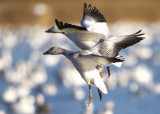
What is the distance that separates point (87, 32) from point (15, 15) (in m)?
13.7

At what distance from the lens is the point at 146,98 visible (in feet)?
→ 24.1

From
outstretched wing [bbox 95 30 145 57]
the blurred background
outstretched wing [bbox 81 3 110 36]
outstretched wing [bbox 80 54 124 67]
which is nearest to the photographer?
outstretched wing [bbox 80 54 124 67]

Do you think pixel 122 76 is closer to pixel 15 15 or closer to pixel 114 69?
pixel 114 69

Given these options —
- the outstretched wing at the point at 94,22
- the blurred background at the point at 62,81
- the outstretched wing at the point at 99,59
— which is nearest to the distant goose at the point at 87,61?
the outstretched wing at the point at 99,59

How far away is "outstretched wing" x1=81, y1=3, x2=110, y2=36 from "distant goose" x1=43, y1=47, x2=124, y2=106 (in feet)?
1.21

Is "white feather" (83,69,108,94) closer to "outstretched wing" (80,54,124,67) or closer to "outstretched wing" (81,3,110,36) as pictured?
"outstretched wing" (80,54,124,67)

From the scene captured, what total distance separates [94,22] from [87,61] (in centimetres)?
60

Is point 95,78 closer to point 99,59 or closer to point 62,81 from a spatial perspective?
point 99,59

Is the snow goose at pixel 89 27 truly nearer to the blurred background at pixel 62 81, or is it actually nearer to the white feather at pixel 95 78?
the white feather at pixel 95 78

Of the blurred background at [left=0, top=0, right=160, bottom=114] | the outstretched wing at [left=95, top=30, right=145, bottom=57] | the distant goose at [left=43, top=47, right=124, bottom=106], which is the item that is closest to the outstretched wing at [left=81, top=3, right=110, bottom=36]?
the outstretched wing at [left=95, top=30, right=145, bottom=57]

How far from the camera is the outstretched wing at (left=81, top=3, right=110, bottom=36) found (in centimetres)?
449

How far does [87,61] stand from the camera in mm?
4055

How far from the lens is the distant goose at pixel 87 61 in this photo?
397 cm

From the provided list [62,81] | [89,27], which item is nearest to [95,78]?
[89,27]
